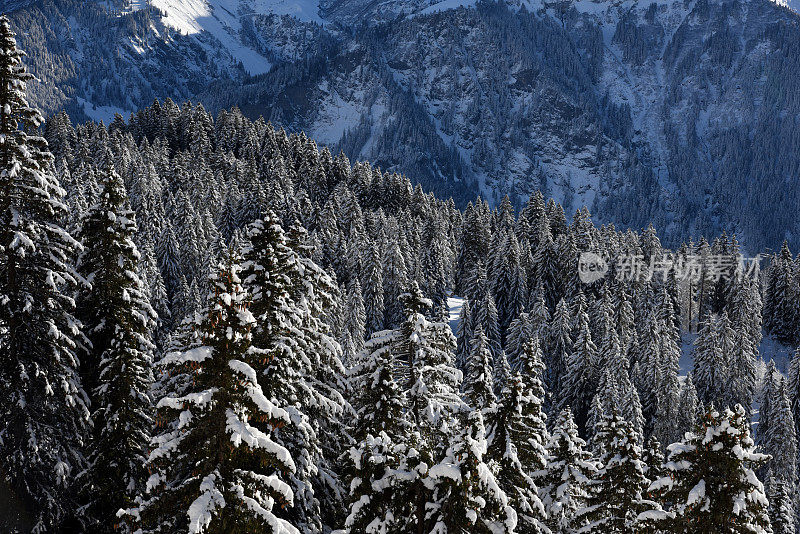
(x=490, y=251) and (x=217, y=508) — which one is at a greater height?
(x=490, y=251)

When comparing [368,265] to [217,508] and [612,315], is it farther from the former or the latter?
[217,508]

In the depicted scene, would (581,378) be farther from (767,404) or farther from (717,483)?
(717,483)

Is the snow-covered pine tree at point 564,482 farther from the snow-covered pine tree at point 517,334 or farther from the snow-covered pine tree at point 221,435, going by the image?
the snow-covered pine tree at point 517,334

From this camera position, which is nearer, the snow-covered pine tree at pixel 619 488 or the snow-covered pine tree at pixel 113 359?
the snow-covered pine tree at pixel 113 359

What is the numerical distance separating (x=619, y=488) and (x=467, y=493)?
1065 cm

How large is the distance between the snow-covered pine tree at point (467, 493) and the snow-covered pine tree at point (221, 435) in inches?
116

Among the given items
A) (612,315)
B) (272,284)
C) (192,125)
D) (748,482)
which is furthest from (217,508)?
(192,125)

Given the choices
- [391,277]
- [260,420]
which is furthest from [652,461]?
[391,277]

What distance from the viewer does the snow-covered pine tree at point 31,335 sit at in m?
13.9

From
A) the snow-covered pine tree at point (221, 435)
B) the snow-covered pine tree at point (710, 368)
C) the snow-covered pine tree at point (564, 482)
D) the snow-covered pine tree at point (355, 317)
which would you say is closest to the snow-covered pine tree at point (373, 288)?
the snow-covered pine tree at point (355, 317)

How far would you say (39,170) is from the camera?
48.4 ft

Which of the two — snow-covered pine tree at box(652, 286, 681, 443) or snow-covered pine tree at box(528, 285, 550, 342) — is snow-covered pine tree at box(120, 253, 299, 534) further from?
snow-covered pine tree at box(652, 286, 681, 443)

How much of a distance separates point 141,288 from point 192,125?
358ft

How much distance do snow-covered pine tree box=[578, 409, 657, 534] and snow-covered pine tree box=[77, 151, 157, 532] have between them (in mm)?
13981
